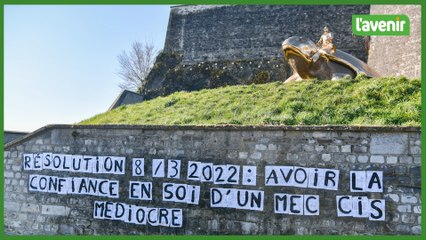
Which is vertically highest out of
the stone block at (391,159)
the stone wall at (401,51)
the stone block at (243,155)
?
the stone wall at (401,51)

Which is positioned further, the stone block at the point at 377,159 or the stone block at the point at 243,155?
the stone block at the point at 243,155

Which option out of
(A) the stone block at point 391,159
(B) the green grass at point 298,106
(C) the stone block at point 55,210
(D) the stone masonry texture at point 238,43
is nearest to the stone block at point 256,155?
(B) the green grass at point 298,106

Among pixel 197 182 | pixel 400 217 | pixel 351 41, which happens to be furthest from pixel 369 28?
pixel 351 41

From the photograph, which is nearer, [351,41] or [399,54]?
[399,54]

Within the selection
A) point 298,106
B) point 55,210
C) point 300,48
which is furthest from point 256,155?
point 300,48

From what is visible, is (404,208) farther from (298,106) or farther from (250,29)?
(250,29)

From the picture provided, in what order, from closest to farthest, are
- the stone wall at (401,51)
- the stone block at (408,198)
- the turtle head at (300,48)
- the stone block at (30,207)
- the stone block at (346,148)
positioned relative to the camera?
the stone block at (408,198), the stone block at (346,148), the stone block at (30,207), the turtle head at (300,48), the stone wall at (401,51)

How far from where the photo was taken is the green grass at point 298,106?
870 cm

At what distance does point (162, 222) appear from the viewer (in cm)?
771

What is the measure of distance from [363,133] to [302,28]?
18685mm

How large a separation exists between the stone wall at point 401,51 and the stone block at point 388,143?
11731mm

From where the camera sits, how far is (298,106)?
32.2ft

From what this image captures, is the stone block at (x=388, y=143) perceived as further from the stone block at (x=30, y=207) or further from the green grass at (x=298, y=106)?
the stone block at (x=30, y=207)

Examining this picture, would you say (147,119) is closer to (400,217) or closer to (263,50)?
(400,217)
